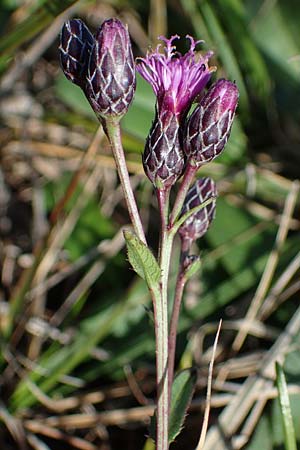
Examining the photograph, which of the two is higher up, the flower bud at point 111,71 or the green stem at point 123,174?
the flower bud at point 111,71

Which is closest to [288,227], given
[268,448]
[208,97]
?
[268,448]

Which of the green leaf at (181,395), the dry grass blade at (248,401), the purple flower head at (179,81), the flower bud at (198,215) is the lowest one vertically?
the dry grass blade at (248,401)

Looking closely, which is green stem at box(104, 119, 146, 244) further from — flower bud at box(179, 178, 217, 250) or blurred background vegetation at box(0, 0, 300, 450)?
blurred background vegetation at box(0, 0, 300, 450)

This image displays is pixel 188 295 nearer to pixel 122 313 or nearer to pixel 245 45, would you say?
pixel 122 313

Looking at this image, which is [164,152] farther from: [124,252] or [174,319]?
[124,252]

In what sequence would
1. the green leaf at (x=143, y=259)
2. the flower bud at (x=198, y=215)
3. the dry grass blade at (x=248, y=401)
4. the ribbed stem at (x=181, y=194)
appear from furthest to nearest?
the dry grass blade at (x=248, y=401)
the flower bud at (x=198, y=215)
the ribbed stem at (x=181, y=194)
the green leaf at (x=143, y=259)

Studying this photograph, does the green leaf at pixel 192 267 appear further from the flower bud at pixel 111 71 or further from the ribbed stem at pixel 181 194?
the flower bud at pixel 111 71

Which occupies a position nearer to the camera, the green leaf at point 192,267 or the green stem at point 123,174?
the green stem at point 123,174

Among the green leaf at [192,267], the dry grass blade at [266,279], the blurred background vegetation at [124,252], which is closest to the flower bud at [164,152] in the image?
the green leaf at [192,267]
